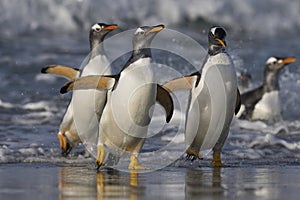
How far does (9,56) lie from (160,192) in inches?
420

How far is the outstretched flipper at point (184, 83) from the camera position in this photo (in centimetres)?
688

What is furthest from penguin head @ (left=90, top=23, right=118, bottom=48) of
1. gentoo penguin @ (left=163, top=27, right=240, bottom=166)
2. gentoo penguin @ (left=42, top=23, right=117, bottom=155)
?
gentoo penguin @ (left=163, top=27, right=240, bottom=166)

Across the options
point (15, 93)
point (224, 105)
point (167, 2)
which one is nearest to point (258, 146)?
point (224, 105)

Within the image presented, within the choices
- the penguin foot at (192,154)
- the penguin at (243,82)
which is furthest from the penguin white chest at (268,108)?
the penguin foot at (192,154)

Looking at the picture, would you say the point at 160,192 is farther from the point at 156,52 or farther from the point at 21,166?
the point at 156,52

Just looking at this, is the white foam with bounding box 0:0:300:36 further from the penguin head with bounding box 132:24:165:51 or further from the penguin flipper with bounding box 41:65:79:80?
the penguin head with bounding box 132:24:165:51

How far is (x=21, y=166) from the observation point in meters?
6.44

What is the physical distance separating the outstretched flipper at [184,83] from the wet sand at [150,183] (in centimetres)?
79

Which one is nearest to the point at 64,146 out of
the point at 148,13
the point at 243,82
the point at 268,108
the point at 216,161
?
the point at 216,161

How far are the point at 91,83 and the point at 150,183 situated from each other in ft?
5.58

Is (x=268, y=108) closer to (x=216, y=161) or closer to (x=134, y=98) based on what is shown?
(x=216, y=161)

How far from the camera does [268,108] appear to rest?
1122 cm

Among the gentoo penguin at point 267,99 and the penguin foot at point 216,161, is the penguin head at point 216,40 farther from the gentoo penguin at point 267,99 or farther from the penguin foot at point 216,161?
the gentoo penguin at point 267,99

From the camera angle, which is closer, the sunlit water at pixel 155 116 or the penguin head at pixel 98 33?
the sunlit water at pixel 155 116
